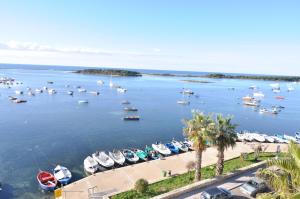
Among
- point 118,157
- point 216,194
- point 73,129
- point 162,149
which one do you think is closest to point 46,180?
point 118,157

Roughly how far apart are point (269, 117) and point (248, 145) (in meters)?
44.4

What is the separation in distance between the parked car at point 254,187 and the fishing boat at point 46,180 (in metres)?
23.1

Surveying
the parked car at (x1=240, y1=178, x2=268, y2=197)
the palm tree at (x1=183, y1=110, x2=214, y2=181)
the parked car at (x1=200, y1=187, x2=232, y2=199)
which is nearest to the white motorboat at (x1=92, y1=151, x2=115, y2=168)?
the palm tree at (x1=183, y1=110, x2=214, y2=181)

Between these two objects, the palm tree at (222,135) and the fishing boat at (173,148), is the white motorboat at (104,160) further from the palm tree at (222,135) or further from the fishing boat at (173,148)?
the palm tree at (222,135)

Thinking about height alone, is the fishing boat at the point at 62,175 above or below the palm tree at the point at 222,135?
below

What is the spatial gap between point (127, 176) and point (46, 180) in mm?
10770

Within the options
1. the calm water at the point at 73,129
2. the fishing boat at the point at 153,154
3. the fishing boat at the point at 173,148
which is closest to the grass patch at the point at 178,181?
the fishing boat at the point at 153,154

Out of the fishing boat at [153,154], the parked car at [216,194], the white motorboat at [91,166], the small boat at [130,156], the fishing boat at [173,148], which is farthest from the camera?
the fishing boat at [173,148]

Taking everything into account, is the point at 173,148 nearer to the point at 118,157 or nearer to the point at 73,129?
the point at 118,157

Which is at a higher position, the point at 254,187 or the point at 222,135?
the point at 222,135

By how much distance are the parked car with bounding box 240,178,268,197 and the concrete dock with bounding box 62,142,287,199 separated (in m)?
11.8

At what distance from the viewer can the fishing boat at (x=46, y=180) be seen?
3256cm

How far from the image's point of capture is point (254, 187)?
2405cm

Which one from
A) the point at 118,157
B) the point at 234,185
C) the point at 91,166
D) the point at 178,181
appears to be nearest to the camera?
the point at 234,185
